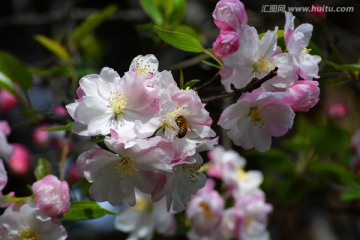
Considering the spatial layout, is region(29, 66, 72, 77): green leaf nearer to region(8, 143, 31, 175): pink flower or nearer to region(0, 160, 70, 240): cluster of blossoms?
region(8, 143, 31, 175): pink flower

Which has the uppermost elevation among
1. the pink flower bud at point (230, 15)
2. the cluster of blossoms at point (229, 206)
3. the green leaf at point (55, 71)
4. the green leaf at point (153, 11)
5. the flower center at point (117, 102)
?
the pink flower bud at point (230, 15)

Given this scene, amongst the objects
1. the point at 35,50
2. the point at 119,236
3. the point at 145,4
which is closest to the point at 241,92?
the point at 145,4

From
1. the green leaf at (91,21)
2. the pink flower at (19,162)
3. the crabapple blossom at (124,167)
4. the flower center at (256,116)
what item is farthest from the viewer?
the pink flower at (19,162)

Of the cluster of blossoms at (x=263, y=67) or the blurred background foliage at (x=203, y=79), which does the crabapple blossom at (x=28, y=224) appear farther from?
the cluster of blossoms at (x=263, y=67)

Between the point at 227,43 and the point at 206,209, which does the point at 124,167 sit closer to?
the point at 227,43

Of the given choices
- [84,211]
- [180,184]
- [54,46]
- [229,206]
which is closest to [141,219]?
[229,206]

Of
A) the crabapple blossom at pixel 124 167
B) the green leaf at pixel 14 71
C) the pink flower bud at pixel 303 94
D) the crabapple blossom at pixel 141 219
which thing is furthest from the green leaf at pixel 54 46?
the pink flower bud at pixel 303 94

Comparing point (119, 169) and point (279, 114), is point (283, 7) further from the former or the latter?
point (119, 169)
